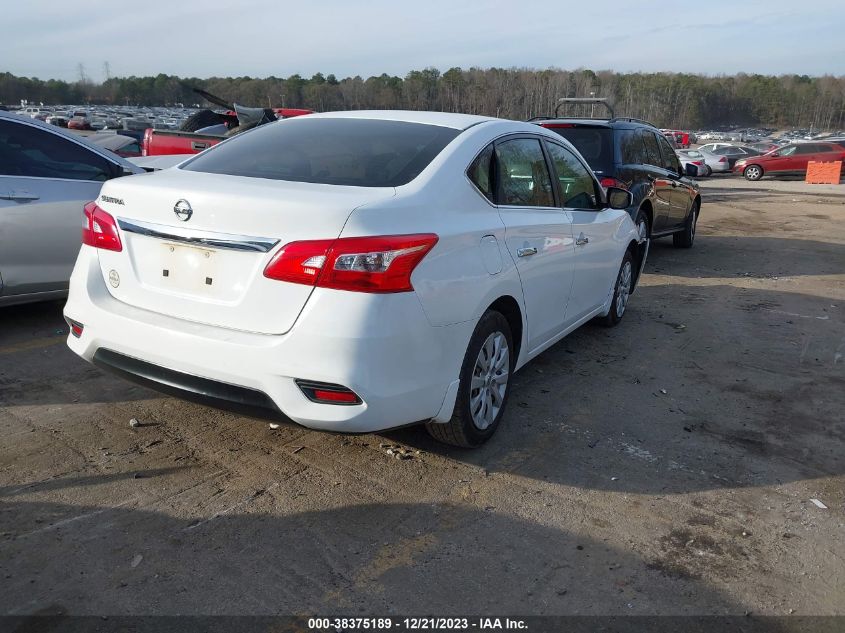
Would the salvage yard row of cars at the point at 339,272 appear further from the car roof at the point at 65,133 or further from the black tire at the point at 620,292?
the car roof at the point at 65,133

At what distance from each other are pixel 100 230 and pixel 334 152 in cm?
119

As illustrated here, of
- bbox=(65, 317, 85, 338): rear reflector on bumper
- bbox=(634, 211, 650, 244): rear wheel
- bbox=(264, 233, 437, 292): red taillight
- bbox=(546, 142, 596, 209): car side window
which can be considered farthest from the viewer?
bbox=(634, 211, 650, 244): rear wheel

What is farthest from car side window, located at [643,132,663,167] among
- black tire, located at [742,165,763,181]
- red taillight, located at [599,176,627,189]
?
black tire, located at [742,165,763,181]

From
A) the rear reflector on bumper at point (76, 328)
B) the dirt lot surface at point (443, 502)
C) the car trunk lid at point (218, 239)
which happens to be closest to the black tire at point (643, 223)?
the dirt lot surface at point (443, 502)

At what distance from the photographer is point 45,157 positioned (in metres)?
5.58

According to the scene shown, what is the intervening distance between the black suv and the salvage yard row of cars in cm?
405

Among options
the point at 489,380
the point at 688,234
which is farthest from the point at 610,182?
the point at 489,380

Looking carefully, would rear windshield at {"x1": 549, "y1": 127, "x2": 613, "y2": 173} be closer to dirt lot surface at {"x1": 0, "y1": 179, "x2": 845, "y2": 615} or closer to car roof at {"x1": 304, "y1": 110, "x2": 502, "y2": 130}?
dirt lot surface at {"x1": 0, "y1": 179, "x2": 845, "y2": 615}

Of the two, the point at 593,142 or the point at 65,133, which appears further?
the point at 593,142

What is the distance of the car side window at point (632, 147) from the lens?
867cm

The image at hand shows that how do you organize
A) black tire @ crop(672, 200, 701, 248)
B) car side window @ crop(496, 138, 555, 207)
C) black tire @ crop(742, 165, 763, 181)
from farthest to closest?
black tire @ crop(742, 165, 763, 181) < black tire @ crop(672, 200, 701, 248) < car side window @ crop(496, 138, 555, 207)

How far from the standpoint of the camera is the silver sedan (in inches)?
206

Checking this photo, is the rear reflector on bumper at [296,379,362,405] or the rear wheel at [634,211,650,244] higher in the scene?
the rear reflector on bumper at [296,379,362,405]

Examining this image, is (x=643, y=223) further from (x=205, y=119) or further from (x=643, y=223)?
(x=205, y=119)
